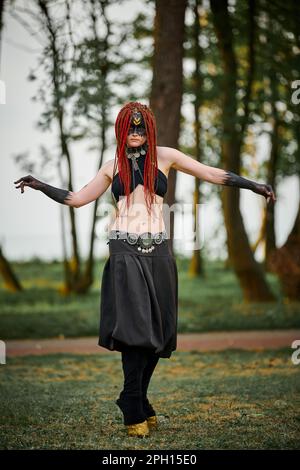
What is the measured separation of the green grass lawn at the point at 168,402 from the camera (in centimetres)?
542

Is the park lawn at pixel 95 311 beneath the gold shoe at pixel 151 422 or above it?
beneath

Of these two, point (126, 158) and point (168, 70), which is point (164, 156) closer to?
point (126, 158)

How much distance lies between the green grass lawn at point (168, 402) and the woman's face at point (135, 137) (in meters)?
2.10

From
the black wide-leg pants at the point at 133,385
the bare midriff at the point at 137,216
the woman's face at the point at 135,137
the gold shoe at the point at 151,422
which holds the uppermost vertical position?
the woman's face at the point at 135,137

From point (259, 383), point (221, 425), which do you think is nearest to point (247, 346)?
point (259, 383)

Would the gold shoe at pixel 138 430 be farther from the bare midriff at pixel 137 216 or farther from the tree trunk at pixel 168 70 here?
the tree trunk at pixel 168 70

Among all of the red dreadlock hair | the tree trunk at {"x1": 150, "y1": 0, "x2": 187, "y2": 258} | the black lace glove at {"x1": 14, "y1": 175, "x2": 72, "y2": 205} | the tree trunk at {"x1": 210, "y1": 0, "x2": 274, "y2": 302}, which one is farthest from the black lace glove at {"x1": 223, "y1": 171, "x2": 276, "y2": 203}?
the tree trunk at {"x1": 210, "y1": 0, "x2": 274, "y2": 302}

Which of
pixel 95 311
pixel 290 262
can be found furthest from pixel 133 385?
pixel 290 262

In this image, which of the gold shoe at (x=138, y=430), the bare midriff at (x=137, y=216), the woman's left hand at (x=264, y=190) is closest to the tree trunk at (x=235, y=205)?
the woman's left hand at (x=264, y=190)

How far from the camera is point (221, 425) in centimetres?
593

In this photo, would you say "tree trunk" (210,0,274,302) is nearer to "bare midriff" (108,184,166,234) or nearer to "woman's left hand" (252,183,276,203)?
"woman's left hand" (252,183,276,203)

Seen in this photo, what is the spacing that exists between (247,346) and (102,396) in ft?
15.1

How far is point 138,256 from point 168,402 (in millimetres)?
2038

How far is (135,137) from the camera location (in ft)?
18.8
